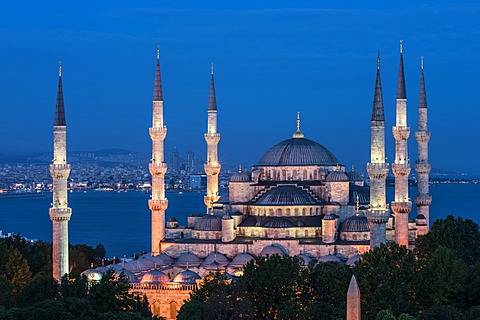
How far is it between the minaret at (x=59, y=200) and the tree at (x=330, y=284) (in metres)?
9.33

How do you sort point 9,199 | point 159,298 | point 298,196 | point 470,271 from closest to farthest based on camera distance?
point 470,271
point 159,298
point 298,196
point 9,199

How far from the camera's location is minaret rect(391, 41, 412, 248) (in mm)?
35250

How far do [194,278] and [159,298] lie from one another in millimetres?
1338

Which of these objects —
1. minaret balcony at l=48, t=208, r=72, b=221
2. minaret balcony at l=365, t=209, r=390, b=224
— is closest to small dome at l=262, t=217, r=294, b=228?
minaret balcony at l=365, t=209, r=390, b=224

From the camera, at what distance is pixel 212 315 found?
24.8 m

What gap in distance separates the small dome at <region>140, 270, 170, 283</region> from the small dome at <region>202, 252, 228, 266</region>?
2.75 metres

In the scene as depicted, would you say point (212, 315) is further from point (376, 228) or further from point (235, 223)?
point (235, 223)

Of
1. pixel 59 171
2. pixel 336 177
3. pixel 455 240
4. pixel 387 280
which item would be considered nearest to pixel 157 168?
pixel 59 171

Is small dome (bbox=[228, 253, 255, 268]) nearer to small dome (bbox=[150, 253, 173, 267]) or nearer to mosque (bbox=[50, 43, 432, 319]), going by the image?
mosque (bbox=[50, 43, 432, 319])

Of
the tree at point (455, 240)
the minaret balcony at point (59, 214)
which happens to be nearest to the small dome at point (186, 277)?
the minaret balcony at point (59, 214)

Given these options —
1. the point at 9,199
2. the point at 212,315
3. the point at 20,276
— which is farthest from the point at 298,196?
the point at 9,199

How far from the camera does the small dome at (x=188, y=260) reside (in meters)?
35.7

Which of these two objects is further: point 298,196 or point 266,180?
point 266,180

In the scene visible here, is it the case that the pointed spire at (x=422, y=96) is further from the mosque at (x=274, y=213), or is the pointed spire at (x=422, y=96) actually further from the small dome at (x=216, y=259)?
the small dome at (x=216, y=259)
